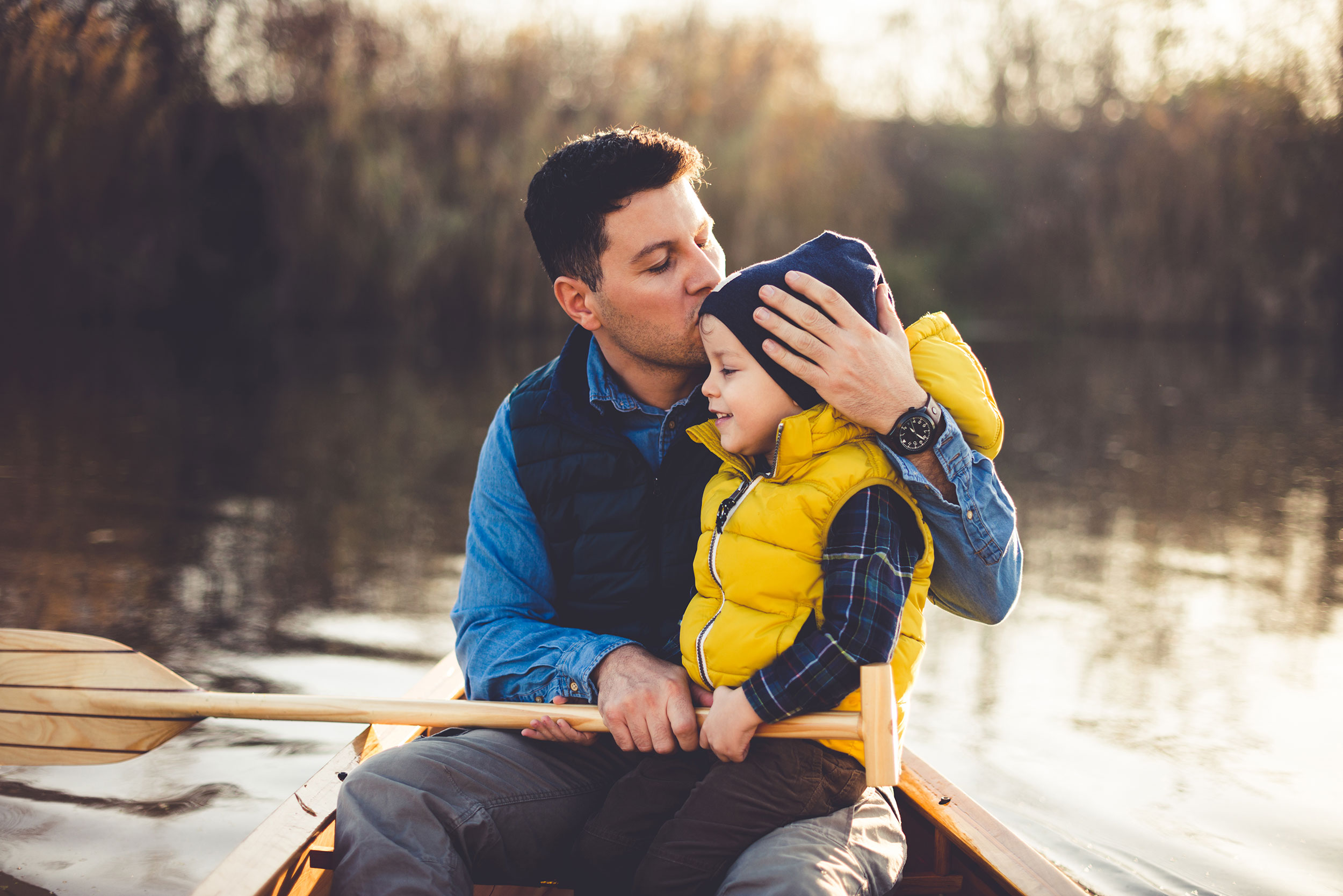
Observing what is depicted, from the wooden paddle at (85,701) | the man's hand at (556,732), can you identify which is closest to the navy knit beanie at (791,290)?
the man's hand at (556,732)

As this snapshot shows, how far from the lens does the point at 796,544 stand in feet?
5.08

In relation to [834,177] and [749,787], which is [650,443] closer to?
[749,787]

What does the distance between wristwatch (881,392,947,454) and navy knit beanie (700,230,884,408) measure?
0.14 m

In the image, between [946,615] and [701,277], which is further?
[946,615]

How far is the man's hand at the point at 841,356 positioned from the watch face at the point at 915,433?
0.7 inches

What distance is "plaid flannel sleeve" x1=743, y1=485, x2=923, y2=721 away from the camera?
4.82 feet

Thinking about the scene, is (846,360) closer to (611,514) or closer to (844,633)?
(844,633)

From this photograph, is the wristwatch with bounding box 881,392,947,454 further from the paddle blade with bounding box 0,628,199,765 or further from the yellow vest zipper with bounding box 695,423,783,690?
the paddle blade with bounding box 0,628,199,765

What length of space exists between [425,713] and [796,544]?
0.69m

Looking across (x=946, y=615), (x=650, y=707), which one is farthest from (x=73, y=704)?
(x=946, y=615)

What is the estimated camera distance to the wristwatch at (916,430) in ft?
5.08

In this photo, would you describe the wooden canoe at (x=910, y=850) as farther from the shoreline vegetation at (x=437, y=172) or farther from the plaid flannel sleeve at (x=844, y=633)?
the shoreline vegetation at (x=437, y=172)

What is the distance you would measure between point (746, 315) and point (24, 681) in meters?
1.60

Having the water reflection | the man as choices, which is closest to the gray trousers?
the man
